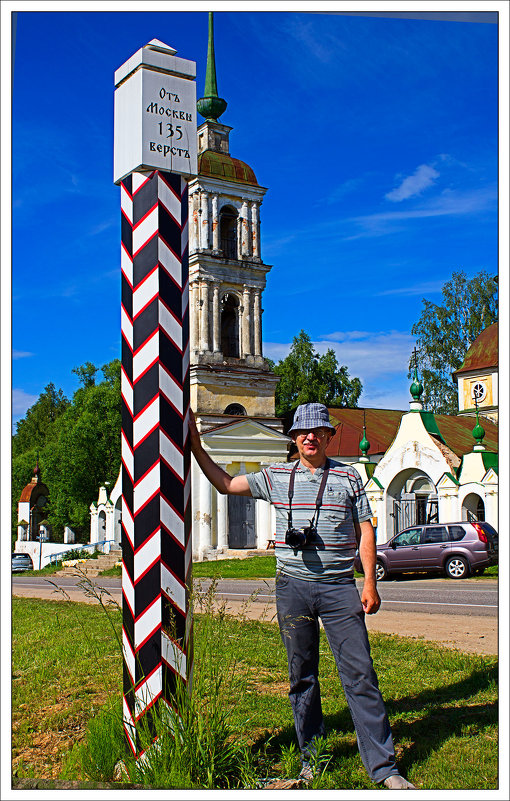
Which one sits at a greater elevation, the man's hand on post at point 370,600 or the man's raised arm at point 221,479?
the man's raised arm at point 221,479

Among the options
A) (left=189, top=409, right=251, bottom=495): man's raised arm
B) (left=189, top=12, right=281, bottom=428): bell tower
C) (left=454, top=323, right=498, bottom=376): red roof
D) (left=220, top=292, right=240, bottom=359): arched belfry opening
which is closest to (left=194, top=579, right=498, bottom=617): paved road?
(left=189, top=409, right=251, bottom=495): man's raised arm

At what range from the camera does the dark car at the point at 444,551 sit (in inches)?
770

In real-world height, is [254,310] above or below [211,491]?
above

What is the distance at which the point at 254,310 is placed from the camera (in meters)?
34.4

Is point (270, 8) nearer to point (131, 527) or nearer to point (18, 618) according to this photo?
point (131, 527)

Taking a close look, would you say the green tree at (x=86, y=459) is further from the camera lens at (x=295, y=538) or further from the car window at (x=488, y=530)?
the camera lens at (x=295, y=538)

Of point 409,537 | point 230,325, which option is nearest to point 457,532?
point 409,537

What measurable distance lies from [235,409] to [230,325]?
3861mm

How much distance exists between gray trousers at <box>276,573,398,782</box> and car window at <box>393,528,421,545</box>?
16.5 meters

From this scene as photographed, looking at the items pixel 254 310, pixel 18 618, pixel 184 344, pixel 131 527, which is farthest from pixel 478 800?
pixel 254 310

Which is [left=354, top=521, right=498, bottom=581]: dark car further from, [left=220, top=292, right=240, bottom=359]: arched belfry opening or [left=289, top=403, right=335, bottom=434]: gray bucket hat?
[left=289, top=403, right=335, bottom=434]: gray bucket hat

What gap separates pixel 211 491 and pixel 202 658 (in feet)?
90.8

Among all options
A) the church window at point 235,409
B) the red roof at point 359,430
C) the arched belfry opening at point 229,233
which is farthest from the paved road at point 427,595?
the red roof at point 359,430

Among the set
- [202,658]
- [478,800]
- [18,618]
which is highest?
[202,658]
